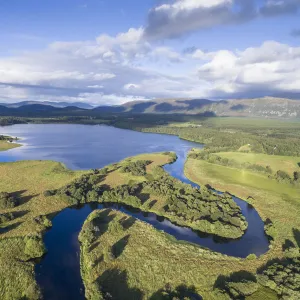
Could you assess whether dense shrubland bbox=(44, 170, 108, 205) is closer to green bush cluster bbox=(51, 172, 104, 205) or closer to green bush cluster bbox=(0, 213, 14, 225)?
green bush cluster bbox=(51, 172, 104, 205)

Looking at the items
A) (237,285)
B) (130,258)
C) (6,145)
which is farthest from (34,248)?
(6,145)

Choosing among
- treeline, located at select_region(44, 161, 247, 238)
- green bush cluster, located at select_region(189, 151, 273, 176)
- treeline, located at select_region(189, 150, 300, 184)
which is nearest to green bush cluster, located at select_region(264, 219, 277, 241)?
treeline, located at select_region(44, 161, 247, 238)

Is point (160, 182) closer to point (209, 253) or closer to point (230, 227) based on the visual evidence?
point (230, 227)

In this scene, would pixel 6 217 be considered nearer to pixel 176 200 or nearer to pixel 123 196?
pixel 123 196

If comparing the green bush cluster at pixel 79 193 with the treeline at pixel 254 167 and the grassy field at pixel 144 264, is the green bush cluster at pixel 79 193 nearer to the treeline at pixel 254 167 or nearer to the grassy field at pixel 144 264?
the grassy field at pixel 144 264

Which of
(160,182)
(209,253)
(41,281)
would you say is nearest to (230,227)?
(209,253)

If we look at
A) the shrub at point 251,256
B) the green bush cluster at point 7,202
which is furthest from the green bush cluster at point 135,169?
the shrub at point 251,256
